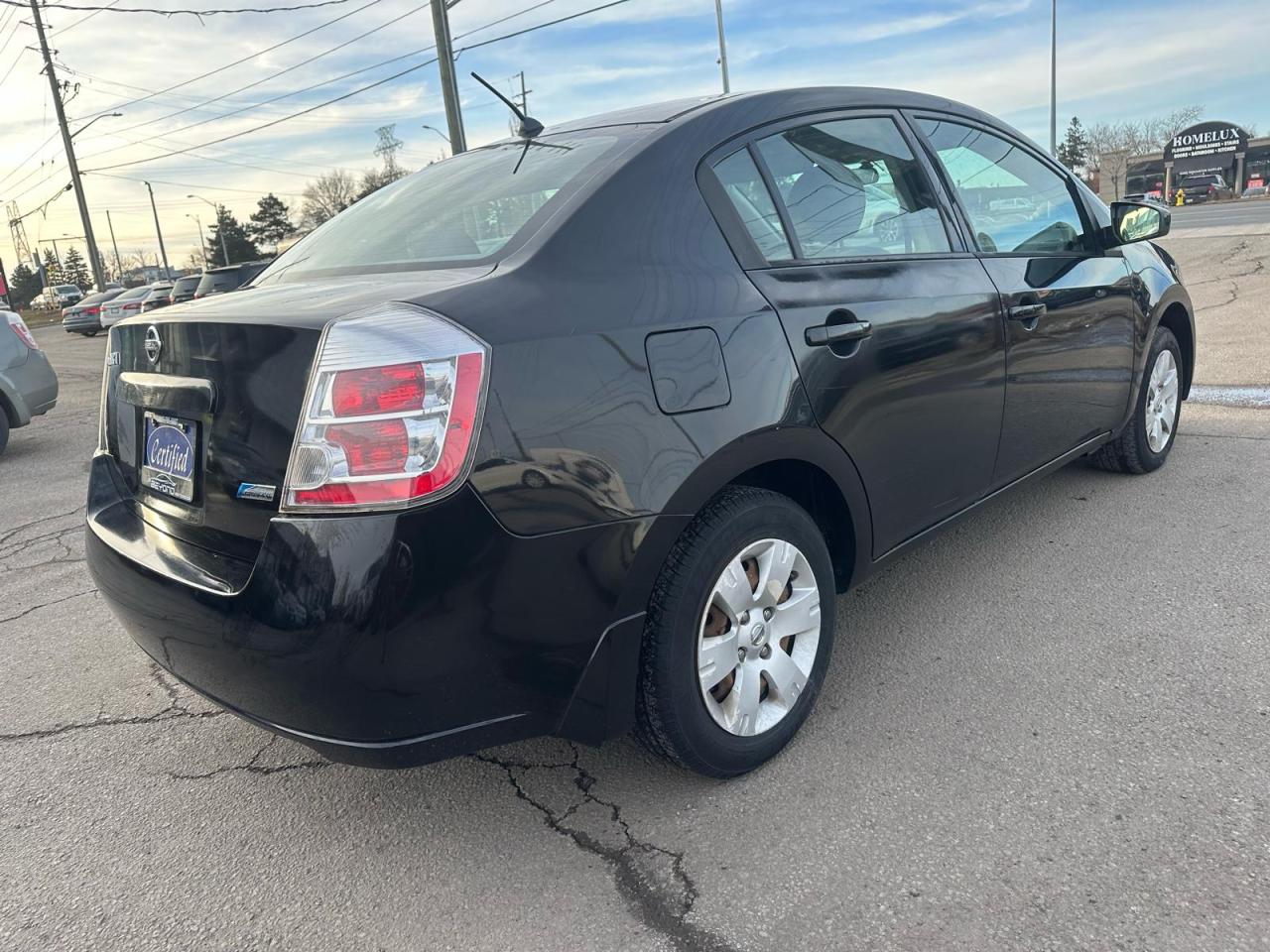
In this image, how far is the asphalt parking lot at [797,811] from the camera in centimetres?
188

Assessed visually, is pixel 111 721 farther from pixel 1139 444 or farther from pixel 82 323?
pixel 82 323

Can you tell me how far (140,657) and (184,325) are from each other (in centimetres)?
174

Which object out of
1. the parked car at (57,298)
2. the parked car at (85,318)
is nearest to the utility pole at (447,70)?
the parked car at (85,318)

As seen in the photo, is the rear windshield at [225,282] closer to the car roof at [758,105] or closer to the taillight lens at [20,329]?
the car roof at [758,105]

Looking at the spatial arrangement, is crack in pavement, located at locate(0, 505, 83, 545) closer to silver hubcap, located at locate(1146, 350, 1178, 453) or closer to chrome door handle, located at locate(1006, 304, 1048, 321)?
chrome door handle, located at locate(1006, 304, 1048, 321)

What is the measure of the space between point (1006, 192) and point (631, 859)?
8.96 feet

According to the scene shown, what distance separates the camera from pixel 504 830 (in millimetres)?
2240

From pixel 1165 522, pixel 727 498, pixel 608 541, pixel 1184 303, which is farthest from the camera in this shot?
pixel 1184 303

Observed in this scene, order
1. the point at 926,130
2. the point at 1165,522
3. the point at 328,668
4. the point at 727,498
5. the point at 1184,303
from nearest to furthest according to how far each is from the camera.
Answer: the point at 328,668 → the point at 727,498 → the point at 926,130 → the point at 1165,522 → the point at 1184,303

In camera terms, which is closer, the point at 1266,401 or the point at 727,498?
the point at 727,498

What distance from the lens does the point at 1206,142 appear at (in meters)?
64.0

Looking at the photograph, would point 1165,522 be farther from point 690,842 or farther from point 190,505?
point 190,505

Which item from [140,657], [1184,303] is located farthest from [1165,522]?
[140,657]

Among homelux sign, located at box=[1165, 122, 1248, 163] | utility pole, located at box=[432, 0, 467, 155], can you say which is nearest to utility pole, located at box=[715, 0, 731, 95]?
utility pole, located at box=[432, 0, 467, 155]
